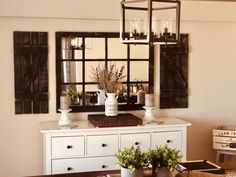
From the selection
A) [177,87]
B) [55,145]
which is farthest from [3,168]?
[177,87]

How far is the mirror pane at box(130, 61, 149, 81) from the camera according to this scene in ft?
14.5

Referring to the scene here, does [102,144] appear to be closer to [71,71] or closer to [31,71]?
[71,71]

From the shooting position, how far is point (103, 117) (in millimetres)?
4137

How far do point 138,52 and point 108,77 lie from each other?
0.44m

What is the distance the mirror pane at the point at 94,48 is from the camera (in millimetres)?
4289

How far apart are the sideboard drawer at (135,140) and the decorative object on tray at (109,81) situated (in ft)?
0.92

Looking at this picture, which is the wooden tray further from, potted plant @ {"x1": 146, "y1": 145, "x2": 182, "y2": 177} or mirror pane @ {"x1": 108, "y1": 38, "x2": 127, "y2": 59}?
potted plant @ {"x1": 146, "y1": 145, "x2": 182, "y2": 177}

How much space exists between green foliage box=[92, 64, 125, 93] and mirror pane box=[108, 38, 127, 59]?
10 cm

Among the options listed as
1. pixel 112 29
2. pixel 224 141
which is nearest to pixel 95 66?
pixel 112 29

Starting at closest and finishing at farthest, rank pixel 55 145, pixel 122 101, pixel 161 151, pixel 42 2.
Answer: pixel 161 151, pixel 55 145, pixel 42 2, pixel 122 101

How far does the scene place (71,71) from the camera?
4270 mm

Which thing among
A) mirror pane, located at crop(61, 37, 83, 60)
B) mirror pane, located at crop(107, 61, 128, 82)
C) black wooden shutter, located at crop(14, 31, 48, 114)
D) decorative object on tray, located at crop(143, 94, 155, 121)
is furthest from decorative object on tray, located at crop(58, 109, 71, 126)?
decorative object on tray, located at crop(143, 94, 155, 121)

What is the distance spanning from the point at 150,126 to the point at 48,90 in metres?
1.09

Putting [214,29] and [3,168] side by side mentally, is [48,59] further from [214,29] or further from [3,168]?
[214,29]
